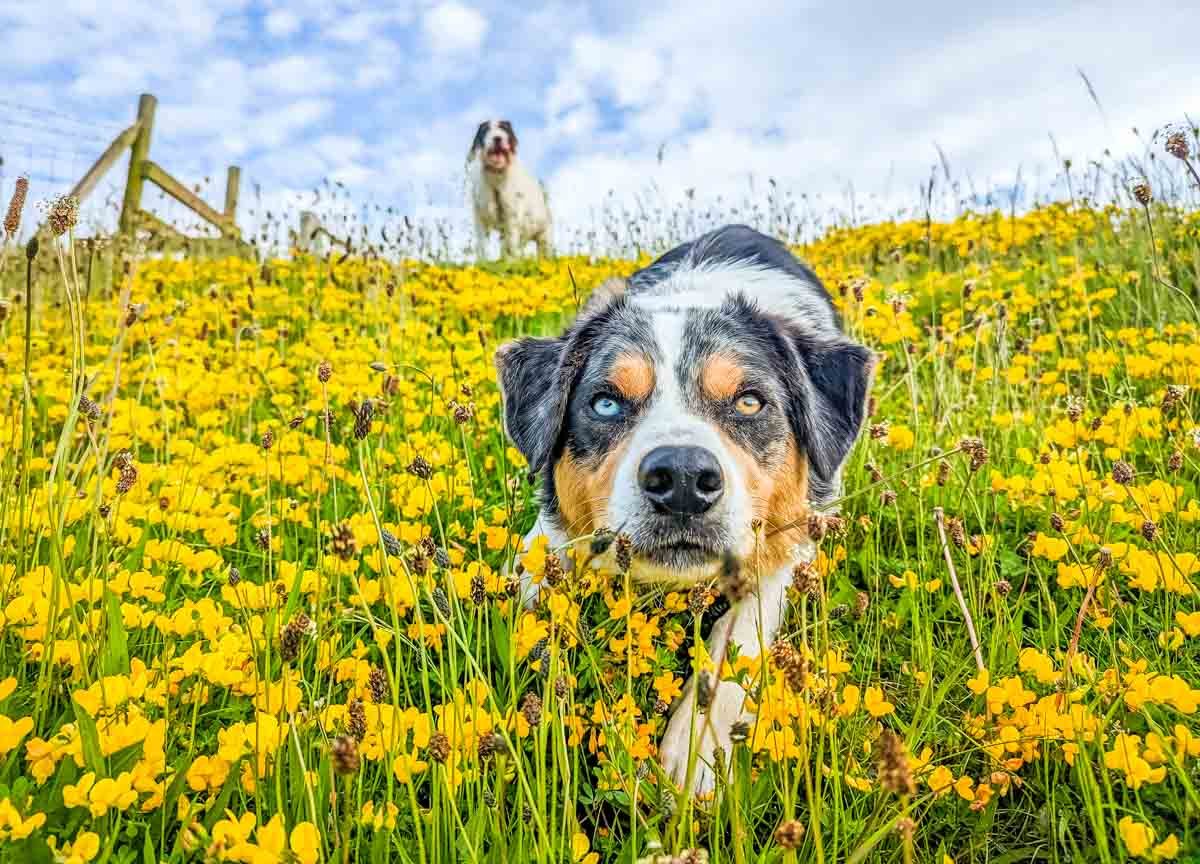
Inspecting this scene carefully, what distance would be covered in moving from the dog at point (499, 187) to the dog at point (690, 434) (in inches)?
361

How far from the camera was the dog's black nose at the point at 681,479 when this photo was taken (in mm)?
2252

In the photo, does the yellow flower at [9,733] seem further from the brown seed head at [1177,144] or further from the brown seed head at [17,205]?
the brown seed head at [1177,144]

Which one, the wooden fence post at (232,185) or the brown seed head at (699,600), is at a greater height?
the wooden fence post at (232,185)

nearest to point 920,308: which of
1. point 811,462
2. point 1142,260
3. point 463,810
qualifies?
point 1142,260

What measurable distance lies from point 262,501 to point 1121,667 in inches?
119

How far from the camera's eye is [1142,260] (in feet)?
20.4

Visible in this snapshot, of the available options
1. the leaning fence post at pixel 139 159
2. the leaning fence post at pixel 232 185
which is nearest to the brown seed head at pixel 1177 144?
the leaning fence post at pixel 139 159

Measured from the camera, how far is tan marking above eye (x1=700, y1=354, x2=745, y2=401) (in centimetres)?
281

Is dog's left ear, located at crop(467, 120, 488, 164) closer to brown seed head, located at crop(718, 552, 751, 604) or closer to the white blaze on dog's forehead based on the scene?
the white blaze on dog's forehead

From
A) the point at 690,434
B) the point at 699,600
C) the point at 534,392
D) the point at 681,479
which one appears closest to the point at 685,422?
the point at 690,434

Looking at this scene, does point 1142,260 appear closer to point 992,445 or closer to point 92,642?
point 992,445

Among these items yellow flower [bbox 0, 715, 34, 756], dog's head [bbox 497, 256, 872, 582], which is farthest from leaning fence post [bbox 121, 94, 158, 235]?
yellow flower [bbox 0, 715, 34, 756]

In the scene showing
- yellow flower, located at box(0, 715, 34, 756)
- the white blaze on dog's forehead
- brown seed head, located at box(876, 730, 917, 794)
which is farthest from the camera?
the white blaze on dog's forehead

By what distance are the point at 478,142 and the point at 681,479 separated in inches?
462
